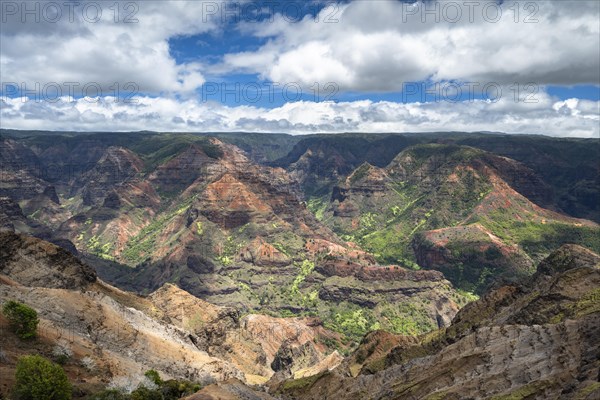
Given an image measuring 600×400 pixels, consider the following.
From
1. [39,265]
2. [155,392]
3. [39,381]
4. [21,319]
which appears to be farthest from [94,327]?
[39,381]

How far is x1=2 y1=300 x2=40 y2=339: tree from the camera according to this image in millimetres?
72375

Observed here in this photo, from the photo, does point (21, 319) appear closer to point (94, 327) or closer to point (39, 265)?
point (94, 327)

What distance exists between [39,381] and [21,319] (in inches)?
953

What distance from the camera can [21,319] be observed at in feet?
240

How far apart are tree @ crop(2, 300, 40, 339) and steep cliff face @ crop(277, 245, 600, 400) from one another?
59382 mm

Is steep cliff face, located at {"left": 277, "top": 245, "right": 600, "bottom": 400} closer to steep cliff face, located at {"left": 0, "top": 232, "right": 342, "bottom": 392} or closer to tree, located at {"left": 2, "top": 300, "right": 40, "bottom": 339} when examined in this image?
steep cliff face, located at {"left": 0, "top": 232, "right": 342, "bottom": 392}

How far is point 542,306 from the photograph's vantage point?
9350 cm

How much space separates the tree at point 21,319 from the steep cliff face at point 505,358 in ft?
195

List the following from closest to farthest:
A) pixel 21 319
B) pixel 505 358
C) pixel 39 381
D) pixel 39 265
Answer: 1. pixel 39 381
2. pixel 505 358
3. pixel 21 319
4. pixel 39 265

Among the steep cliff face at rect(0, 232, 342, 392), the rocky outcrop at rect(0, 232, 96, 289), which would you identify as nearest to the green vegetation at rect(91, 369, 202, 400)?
the steep cliff face at rect(0, 232, 342, 392)

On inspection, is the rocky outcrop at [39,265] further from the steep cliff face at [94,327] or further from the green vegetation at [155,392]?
the green vegetation at [155,392]

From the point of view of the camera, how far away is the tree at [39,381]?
53312 mm

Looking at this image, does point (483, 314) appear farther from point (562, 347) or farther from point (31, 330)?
point (31, 330)

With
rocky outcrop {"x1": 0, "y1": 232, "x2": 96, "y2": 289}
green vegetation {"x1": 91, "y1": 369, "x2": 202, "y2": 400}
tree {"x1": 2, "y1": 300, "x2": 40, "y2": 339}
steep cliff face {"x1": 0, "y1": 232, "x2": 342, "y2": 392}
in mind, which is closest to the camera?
green vegetation {"x1": 91, "y1": 369, "x2": 202, "y2": 400}
